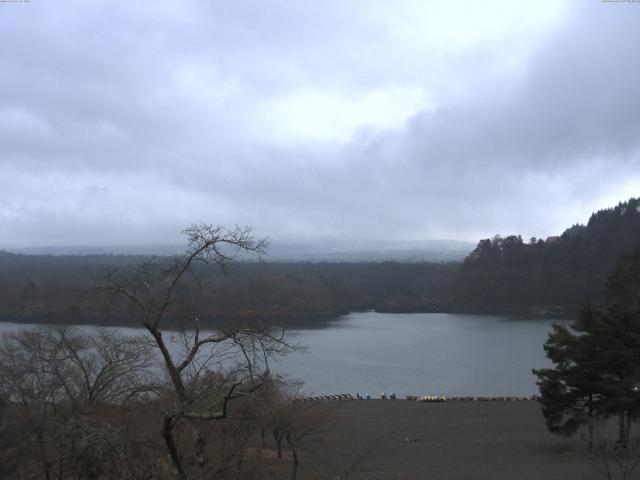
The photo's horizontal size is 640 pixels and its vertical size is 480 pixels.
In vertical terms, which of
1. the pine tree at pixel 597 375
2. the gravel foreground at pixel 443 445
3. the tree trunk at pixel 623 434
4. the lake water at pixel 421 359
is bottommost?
the lake water at pixel 421 359

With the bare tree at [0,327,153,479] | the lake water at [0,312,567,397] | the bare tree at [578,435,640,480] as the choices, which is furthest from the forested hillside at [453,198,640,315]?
the bare tree at [0,327,153,479]

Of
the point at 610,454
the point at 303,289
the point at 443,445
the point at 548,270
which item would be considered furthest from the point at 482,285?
Result: the point at 610,454

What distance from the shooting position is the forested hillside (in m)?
58.5

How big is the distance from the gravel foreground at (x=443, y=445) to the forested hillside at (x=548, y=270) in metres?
40.2

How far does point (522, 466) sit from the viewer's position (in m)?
12.1

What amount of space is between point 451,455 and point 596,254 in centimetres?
5198

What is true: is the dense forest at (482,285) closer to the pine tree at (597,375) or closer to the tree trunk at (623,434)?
the pine tree at (597,375)

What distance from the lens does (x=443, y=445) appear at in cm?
→ 1499

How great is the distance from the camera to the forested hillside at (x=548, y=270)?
2304 inches

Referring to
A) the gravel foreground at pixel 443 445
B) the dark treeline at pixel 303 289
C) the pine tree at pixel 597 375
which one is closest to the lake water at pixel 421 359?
the gravel foreground at pixel 443 445

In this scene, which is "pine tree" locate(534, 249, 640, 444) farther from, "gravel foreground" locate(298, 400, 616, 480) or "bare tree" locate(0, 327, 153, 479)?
"bare tree" locate(0, 327, 153, 479)

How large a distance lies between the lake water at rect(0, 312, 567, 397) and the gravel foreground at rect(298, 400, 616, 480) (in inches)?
113

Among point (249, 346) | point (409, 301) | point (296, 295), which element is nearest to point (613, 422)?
point (249, 346)

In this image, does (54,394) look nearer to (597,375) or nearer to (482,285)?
(597,375)
